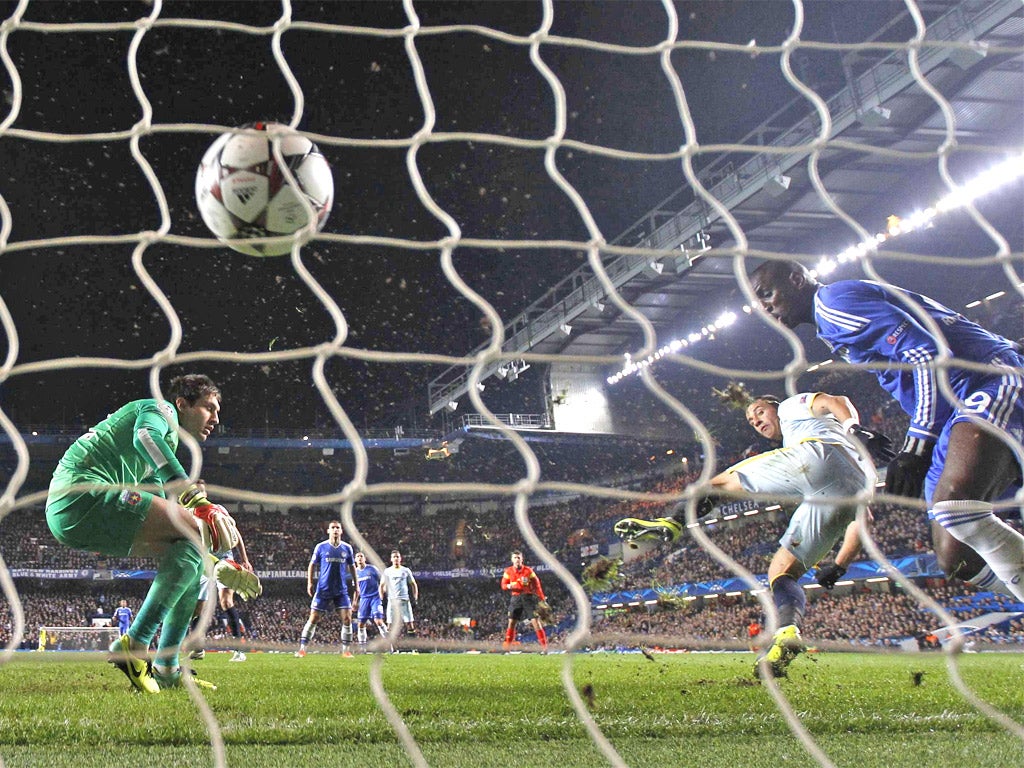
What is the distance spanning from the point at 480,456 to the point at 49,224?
18.5 metres

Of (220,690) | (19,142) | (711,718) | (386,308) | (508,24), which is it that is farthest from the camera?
(386,308)

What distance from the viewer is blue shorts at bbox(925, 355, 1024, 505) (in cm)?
300

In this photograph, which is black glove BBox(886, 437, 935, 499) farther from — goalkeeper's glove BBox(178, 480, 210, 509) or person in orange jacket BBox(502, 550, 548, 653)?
person in orange jacket BBox(502, 550, 548, 653)

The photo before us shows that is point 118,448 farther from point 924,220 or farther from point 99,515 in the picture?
point 924,220

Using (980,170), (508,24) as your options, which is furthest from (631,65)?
(980,170)

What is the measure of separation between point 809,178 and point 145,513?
17834 millimetres

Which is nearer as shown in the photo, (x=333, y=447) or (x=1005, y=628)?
(x=1005, y=628)

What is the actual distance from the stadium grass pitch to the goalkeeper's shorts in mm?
633

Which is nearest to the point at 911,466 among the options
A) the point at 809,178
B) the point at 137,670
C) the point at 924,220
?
the point at 137,670

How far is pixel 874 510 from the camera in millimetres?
18828

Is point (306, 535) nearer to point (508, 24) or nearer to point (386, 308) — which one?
point (386, 308)

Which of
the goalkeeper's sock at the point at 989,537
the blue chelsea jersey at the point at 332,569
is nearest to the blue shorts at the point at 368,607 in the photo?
the blue chelsea jersey at the point at 332,569

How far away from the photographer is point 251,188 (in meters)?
3.42

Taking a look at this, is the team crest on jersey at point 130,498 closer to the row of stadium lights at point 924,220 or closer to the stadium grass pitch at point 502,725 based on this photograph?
the stadium grass pitch at point 502,725
